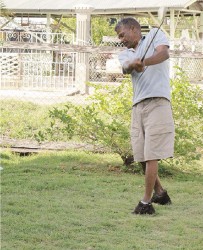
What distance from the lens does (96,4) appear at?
26094 millimetres

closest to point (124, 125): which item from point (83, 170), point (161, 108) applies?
point (83, 170)

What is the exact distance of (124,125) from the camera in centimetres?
941

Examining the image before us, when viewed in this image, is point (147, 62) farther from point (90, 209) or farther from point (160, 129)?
point (90, 209)

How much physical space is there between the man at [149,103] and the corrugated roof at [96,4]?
17.0 metres

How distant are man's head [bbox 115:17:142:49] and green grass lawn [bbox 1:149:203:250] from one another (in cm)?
145

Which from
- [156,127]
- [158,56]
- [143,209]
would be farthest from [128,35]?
[143,209]

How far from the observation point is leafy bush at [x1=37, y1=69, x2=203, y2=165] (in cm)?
917

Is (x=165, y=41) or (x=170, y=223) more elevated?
(x=165, y=41)

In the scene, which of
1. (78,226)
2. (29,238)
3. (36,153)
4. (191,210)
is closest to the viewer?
(29,238)

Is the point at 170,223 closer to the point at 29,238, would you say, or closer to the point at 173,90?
the point at 29,238

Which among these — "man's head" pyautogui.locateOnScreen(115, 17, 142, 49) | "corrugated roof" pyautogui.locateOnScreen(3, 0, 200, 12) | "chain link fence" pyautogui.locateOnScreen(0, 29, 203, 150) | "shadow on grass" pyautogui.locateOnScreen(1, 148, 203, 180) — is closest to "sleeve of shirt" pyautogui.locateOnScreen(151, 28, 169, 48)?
"man's head" pyautogui.locateOnScreen(115, 17, 142, 49)

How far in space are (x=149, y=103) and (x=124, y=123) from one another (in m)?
2.76

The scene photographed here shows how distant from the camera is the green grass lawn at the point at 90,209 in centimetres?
552

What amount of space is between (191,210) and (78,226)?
136cm
